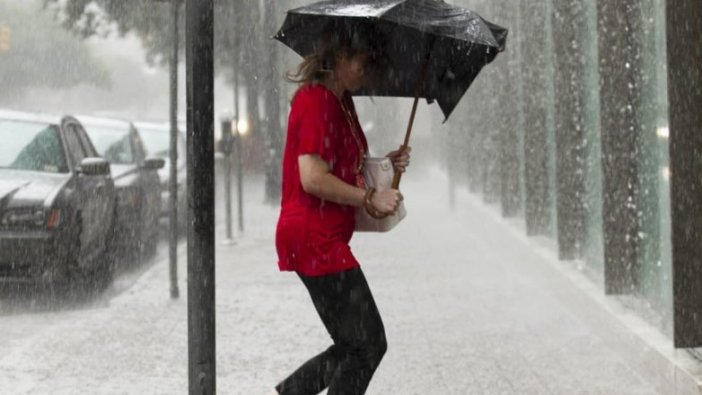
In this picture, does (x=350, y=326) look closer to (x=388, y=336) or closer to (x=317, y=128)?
(x=317, y=128)

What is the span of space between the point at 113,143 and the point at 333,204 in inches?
498

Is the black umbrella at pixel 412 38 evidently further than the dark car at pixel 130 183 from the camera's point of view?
No

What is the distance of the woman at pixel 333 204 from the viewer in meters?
5.18

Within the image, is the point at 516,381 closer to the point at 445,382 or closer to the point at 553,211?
the point at 445,382

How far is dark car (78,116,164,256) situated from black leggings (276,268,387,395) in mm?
9499

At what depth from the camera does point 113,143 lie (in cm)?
1761

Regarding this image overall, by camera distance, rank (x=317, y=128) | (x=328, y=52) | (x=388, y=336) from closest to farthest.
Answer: (x=317, y=128), (x=328, y=52), (x=388, y=336)

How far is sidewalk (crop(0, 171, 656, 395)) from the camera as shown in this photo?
7.66 m

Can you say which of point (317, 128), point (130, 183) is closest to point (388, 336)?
point (317, 128)

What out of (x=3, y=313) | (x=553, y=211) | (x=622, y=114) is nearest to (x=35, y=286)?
(x=3, y=313)

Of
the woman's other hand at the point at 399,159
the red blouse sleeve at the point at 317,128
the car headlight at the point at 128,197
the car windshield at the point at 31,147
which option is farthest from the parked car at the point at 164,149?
the red blouse sleeve at the point at 317,128

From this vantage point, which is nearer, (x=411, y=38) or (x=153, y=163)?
(x=411, y=38)

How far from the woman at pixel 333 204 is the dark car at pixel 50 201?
6.22 m

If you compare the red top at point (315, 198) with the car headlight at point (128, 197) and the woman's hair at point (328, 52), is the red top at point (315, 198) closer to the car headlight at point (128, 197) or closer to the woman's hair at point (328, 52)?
the woman's hair at point (328, 52)
